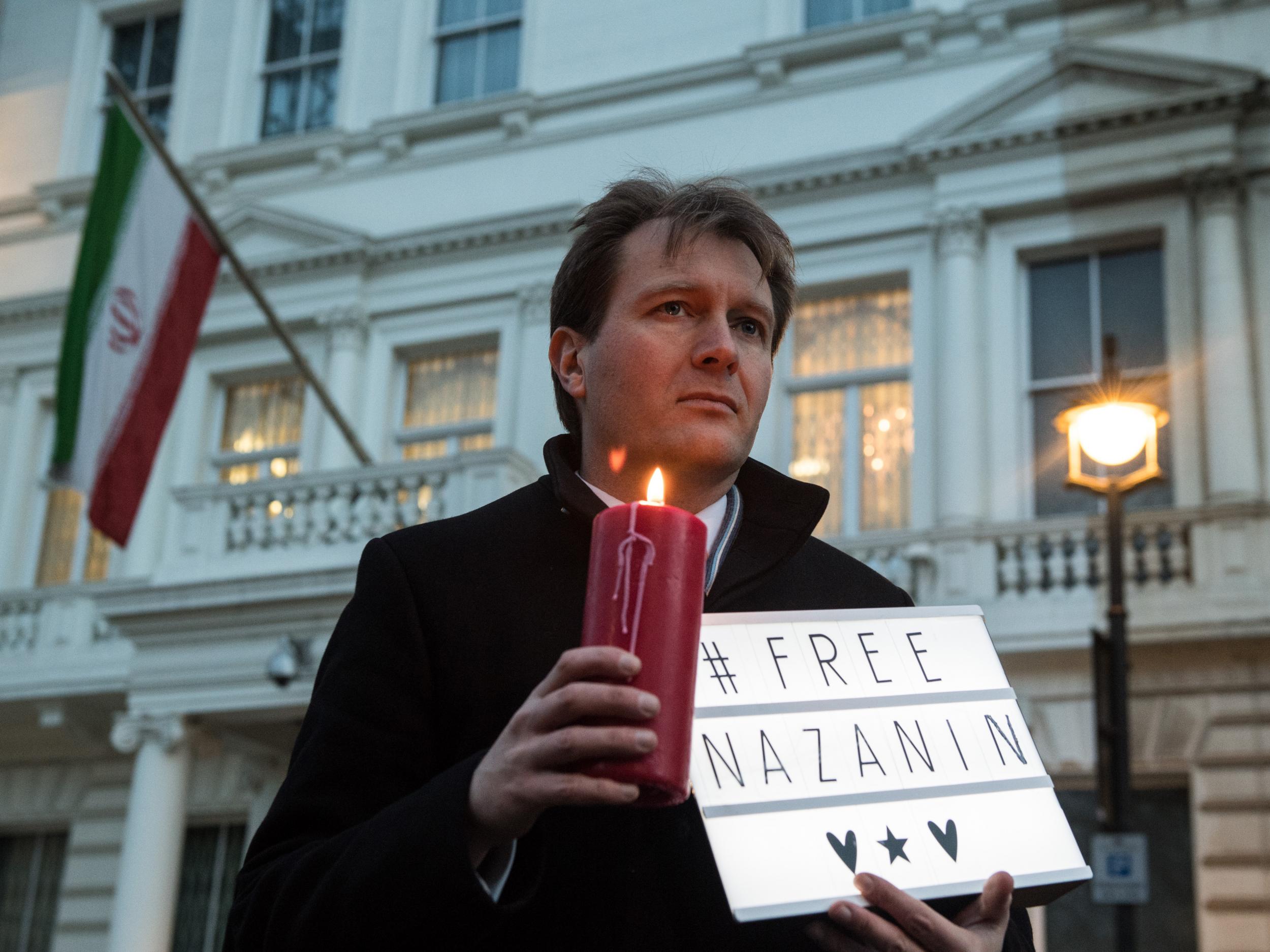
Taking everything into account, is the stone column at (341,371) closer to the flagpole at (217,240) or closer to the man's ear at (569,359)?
the flagpole at (217,240)

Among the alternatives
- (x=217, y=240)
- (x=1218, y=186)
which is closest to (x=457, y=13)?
(x=217, y=240)

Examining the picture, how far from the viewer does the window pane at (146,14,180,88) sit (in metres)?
18.4

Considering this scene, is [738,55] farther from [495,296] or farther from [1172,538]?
[1172,538]

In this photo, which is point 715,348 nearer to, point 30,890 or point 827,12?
point 827,12

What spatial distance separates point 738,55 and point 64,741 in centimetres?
1053

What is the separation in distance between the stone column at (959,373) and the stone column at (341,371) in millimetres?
6155

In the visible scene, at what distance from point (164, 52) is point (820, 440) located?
10.6 metres

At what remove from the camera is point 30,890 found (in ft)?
52.4

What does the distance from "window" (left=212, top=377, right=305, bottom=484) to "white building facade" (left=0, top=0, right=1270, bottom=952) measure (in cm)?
5

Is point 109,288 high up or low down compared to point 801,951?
up

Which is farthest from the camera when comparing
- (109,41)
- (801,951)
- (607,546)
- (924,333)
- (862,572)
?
(109,41)

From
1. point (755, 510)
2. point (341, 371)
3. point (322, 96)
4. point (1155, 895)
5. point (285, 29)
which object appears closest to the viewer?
point (755, 510)

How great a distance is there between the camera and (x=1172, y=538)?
38.4 ft

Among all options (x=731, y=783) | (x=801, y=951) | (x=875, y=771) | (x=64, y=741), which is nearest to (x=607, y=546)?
(x=731, y=783)
